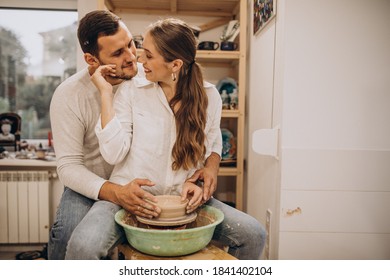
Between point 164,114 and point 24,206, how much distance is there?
146cm

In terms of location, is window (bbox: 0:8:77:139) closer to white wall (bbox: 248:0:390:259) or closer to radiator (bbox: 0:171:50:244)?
radiator (bbox: 0:171:50:244)

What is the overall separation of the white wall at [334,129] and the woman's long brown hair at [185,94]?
0.89 ft

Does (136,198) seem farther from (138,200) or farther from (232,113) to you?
(232,113)

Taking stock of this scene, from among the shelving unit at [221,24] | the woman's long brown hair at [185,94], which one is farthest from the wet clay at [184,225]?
the shelving unit at [221,24]

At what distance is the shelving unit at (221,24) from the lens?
1.63m

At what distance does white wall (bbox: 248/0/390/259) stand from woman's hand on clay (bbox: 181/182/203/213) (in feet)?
1.01

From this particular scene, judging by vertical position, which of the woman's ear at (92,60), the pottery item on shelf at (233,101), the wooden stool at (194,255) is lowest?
the wooden stool at (194,255)

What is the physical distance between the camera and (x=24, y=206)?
2.08 metres

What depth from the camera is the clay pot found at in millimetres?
884

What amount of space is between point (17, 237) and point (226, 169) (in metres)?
1.33

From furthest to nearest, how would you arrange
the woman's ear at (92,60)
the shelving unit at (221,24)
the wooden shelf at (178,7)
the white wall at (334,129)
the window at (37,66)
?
the window at (37,66), the wooden shelf at (178,7), the shelving unit at (221,24), the woman's ear at (92,60), the white wall at (334,129)

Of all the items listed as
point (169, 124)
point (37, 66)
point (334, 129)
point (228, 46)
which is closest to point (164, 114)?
point (169, 124)

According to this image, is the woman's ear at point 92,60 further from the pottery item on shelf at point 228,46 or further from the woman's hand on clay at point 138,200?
the pottery item on shelf at point 228,46

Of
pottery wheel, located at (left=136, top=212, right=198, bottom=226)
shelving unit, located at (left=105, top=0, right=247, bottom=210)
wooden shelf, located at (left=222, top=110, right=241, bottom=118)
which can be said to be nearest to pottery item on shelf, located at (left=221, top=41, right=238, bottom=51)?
shelving unit, located at (left=105, top=0, right=247, bottom=210)
